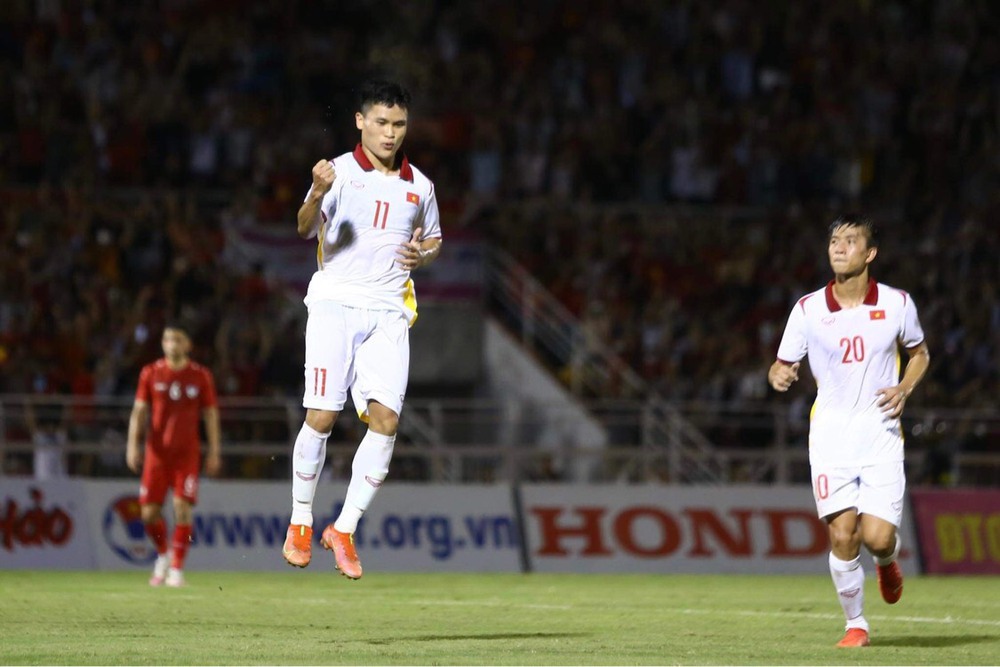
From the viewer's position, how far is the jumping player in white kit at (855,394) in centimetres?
1120

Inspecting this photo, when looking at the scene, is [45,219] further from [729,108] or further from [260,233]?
[729,108]

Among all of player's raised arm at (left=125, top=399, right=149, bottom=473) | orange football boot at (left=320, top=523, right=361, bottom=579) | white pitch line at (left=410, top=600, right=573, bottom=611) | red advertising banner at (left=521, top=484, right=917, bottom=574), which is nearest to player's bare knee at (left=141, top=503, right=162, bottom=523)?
player's raised arm at (left=125, top=399, right=149, bottom=473)

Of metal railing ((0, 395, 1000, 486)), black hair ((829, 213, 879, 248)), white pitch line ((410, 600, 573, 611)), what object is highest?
black hair ((829, 213, 879, 248))

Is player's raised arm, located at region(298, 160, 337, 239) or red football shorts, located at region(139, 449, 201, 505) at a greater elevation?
player's raised arm, located at region(298, 160, 337, 239)

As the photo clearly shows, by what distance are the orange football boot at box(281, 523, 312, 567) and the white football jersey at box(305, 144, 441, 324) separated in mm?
1408

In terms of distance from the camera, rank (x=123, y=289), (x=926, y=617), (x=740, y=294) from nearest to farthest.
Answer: (x=926, y=617) < (x=123, y=289) < (x=740, y=294)

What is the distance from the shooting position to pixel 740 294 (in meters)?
28.4

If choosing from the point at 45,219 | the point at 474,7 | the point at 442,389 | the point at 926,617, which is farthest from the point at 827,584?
the point at 474,7

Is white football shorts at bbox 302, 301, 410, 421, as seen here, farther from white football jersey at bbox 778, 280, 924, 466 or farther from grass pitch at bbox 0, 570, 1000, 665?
white football jersey at bbox 778, 280, 924, 466

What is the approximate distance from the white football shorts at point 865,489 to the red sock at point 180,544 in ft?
26.7

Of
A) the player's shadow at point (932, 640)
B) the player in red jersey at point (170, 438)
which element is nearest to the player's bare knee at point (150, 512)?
the player in red jersey at point (170, 438)

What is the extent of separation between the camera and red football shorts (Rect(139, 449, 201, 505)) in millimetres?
17984

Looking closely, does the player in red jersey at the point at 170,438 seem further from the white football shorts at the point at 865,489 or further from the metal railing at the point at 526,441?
the white football shorts at the point at 865,489

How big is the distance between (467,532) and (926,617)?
8.83 m
